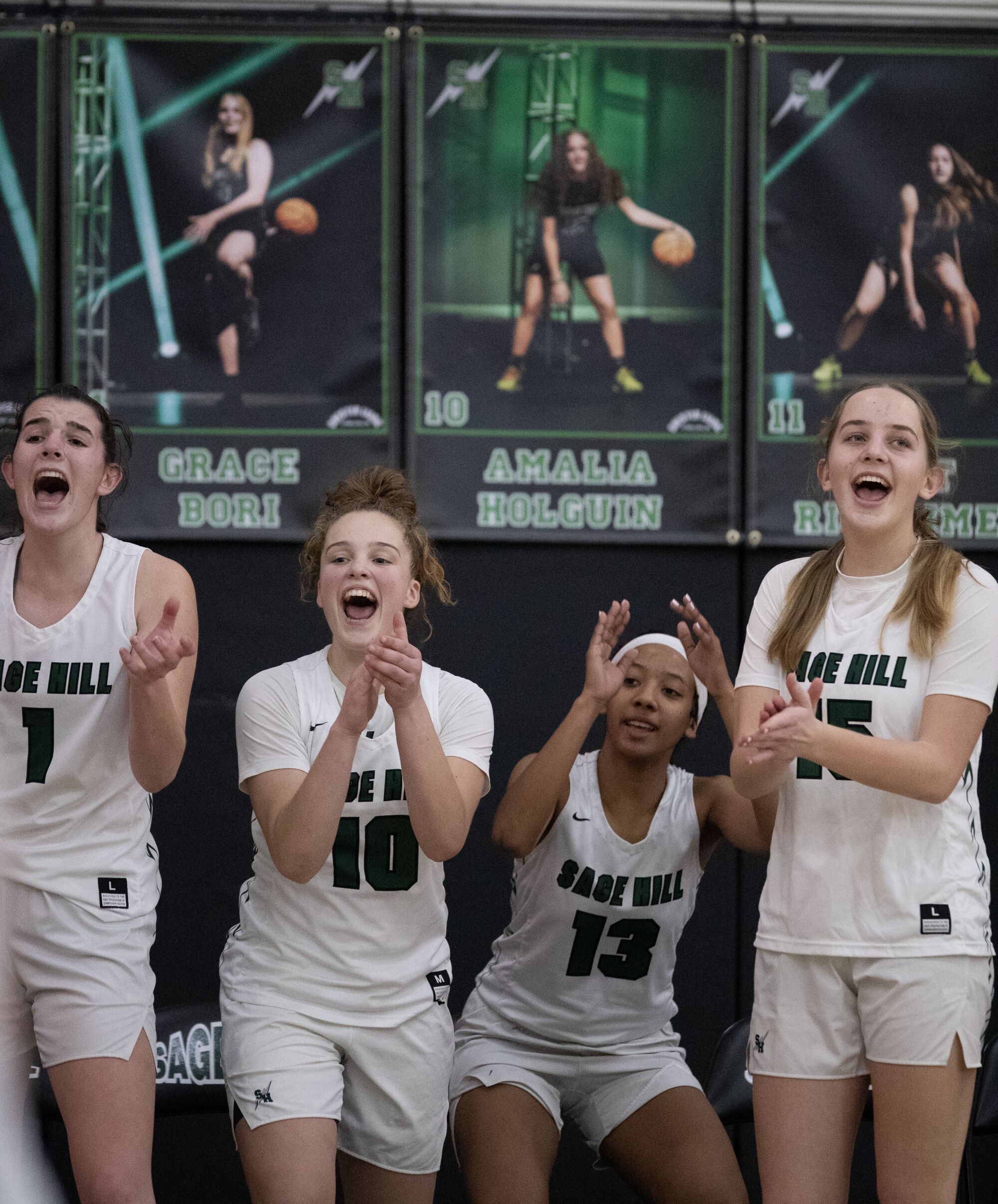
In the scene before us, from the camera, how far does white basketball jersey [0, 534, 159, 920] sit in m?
2.66

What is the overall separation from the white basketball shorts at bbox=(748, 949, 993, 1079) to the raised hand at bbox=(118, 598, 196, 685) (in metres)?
1.20

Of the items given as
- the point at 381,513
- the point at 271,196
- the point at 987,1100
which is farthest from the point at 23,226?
the point at 987,1100

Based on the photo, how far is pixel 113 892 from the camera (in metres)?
2.68

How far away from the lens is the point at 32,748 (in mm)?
2717

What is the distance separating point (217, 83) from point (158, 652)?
2322 millimetres

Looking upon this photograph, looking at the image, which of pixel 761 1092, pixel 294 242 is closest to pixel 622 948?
pixel 761 1092

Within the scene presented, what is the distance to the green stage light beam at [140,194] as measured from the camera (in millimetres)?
4211

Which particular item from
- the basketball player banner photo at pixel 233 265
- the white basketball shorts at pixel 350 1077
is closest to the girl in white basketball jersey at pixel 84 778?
the white basketball shorts at pixel 350 1077

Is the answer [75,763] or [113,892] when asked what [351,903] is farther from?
[75,763]

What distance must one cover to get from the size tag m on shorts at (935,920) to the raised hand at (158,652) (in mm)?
1393

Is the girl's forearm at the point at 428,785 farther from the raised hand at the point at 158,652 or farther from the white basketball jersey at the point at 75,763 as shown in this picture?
the white basketball jersey at the point at 75,763

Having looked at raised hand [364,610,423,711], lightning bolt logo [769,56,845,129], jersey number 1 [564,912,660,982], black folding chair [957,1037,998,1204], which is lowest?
black folding chair [957,1037,998,1204]

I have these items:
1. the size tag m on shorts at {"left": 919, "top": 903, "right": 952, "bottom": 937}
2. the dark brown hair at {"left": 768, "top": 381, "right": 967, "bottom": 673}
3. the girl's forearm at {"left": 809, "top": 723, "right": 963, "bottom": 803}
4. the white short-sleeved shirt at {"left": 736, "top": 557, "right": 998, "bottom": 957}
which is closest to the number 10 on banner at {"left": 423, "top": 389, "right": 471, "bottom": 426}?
the dark brown hair at {"left": 768, "top": 381, "right": 967, "bottom": 673}

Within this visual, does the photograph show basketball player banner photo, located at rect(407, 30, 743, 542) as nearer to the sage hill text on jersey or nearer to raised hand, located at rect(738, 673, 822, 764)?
the sage hill text on jersey
